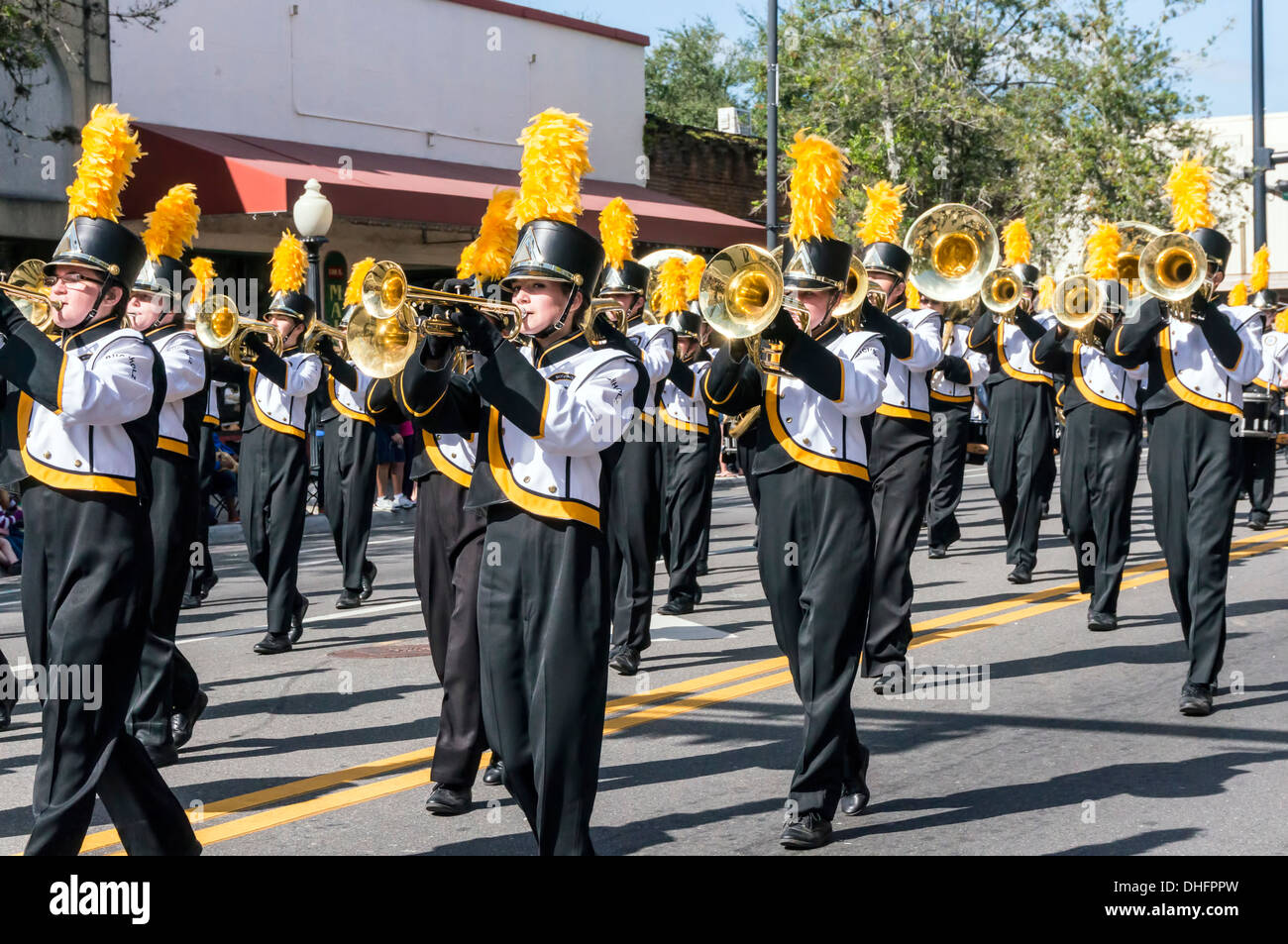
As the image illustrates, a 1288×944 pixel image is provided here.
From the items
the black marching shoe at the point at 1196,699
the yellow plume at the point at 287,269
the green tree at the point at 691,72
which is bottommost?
the black marching shoe at the point at 1196,699

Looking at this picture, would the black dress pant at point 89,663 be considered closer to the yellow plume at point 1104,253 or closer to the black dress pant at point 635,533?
the black dress pant at point 635,533

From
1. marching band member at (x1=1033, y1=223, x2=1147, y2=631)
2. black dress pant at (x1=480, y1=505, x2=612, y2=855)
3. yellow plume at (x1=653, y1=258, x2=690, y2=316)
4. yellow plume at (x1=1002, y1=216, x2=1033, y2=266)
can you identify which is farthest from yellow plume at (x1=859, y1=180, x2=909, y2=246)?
black dress pant at (x1=480, y1=505, x2=612, y2=855)

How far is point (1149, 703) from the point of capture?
26.2 feet

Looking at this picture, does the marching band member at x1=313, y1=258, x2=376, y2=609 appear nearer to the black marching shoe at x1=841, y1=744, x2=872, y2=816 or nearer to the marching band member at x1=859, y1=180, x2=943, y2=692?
the marching band member at x1=859, y1=180, x2=943, y2=692

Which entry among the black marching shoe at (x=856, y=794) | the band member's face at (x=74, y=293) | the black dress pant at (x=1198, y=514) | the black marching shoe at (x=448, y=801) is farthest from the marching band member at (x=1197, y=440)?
the band member's face at (x=74, y=293)

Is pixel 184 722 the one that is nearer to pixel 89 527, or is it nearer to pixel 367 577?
pixel 89 527

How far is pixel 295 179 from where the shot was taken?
19.0 meters

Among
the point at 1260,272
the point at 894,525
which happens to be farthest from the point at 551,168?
the point at 1260,272

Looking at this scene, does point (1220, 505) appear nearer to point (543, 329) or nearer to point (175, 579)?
point (543, 329)

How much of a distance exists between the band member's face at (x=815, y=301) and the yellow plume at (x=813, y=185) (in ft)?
0.66

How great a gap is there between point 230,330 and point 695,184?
66.1 feet

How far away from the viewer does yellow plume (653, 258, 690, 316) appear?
10883 millimetres

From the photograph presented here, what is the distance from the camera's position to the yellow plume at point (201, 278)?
31.0ft

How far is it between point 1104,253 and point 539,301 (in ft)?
16.7
